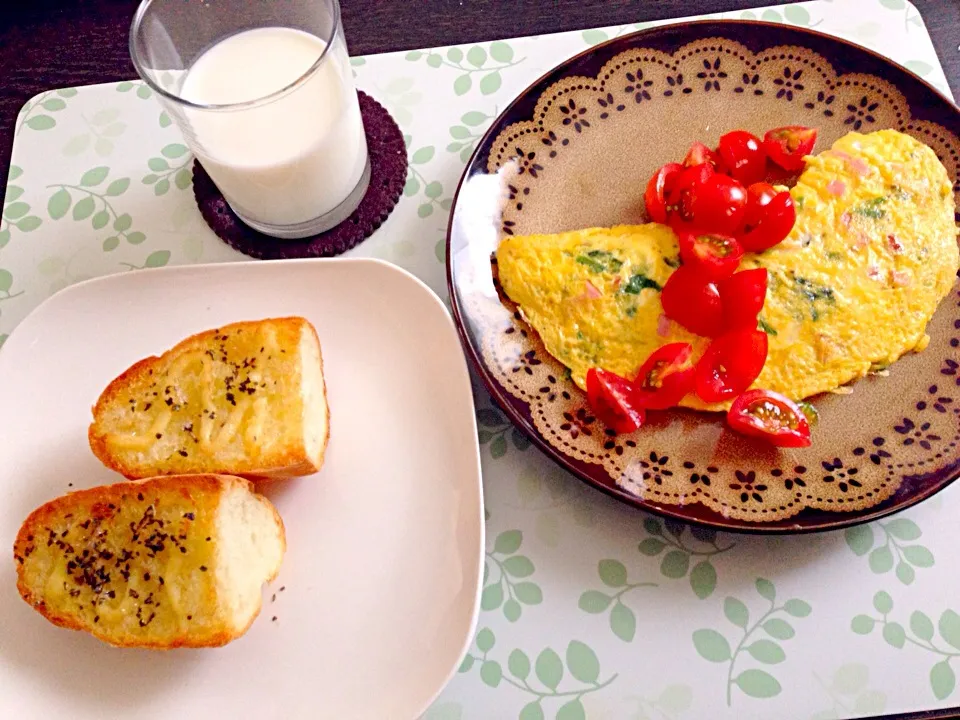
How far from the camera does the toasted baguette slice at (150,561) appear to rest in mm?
1360

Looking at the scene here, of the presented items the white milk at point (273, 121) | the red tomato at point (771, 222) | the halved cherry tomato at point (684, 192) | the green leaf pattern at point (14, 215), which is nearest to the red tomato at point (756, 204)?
the red tomato at point (771, 222)

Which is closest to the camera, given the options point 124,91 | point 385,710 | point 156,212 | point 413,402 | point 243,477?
point 385,710

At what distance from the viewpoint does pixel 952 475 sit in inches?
57.3

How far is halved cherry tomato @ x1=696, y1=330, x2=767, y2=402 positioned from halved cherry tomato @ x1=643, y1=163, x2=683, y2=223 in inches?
14.6

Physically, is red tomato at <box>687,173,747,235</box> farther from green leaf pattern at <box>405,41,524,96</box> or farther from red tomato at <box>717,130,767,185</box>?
green leaf pattern at <box>405,41,524,96</box>

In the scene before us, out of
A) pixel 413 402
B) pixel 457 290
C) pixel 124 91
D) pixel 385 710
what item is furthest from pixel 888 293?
pixel 124 91

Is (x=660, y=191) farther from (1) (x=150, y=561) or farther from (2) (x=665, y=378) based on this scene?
(1) (x=150, y=561)

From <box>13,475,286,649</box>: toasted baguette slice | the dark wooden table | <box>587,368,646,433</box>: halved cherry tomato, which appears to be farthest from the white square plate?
the dark wooden table

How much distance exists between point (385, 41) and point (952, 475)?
6.21 feet

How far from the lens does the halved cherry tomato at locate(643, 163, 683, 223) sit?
5.90 ft

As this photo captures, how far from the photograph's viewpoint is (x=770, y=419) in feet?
5.07

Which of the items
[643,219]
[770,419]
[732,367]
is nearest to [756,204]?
[643,219]

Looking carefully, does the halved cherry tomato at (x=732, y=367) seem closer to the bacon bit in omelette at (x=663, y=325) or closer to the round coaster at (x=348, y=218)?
the bacon bit in omelette at (x=663, y=325)

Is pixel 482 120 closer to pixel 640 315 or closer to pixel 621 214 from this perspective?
pixel 621 214
